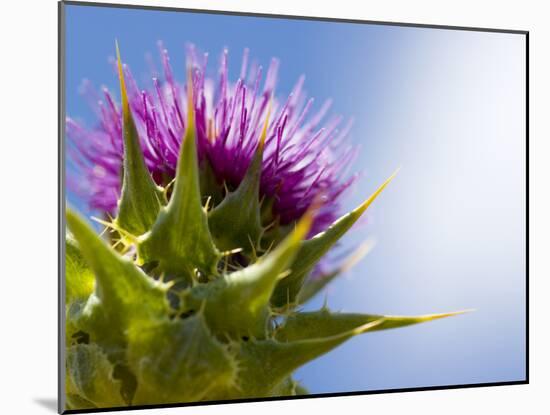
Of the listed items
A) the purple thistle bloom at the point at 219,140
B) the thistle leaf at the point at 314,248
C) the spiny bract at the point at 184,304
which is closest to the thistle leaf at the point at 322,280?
the purple thistle bloom at the point at 219,140

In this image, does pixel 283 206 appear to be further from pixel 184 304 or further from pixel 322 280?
pixel 184 304

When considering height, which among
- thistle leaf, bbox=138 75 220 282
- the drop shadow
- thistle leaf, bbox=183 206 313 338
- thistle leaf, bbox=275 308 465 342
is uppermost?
thistle leaf, bbox=138 75 220 282

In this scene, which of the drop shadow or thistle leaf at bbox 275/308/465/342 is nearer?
thistle leaf at bbox 275/308/465/342

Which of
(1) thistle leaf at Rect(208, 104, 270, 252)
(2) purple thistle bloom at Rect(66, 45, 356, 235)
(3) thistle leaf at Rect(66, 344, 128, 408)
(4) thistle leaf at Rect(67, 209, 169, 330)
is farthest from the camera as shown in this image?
(2) purple thistle bloom at Rect(66, 45, 356, 235)

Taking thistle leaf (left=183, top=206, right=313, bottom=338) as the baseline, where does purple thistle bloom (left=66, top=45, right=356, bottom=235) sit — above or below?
above

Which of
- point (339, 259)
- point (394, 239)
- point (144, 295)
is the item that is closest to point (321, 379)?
point (339, 259)

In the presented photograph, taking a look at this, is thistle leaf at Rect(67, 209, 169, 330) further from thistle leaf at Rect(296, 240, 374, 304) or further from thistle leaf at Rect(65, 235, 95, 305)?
thistle leaf at Rect(296, 240, 374, 304)

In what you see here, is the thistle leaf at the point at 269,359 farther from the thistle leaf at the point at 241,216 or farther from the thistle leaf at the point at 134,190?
the thistle leaf at the point at 134,190

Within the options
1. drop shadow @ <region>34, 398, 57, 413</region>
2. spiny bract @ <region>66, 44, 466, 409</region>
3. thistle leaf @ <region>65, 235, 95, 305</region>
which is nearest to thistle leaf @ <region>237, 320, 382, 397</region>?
spiny bract @ <region>66, 44, 466, 409</region>
